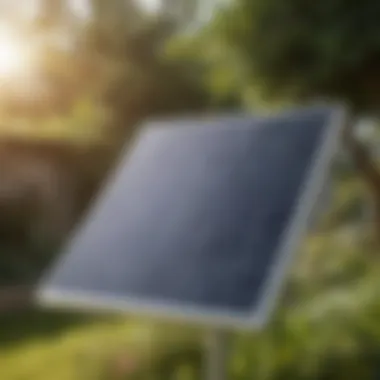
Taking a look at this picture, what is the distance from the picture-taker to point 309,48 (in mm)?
1786

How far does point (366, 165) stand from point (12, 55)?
1139mm

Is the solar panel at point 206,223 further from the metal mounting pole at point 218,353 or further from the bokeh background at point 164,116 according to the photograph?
the bokeh background at point 164,116

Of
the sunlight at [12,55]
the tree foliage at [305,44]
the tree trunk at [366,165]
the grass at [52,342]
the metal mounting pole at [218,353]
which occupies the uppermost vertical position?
the sunlight at [12,55]

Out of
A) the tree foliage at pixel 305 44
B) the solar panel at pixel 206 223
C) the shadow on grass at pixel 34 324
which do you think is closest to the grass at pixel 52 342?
the shadow on grass at pixel 34 324

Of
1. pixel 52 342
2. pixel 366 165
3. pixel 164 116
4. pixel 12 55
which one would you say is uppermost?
pixel 12 55

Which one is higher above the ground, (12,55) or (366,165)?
(12,55)

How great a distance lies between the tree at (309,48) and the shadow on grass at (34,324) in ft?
2.82

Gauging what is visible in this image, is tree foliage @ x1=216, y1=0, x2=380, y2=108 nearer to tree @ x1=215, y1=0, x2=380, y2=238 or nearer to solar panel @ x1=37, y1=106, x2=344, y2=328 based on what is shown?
tree @ x1=215, y1=0, x2=380, y2=238

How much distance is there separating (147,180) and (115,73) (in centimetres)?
101

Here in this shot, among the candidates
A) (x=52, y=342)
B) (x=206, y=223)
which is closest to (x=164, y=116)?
(x=52, y=342)

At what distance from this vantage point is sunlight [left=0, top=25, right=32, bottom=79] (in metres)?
2.09

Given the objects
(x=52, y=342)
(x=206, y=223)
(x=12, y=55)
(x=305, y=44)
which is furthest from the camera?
(x=12, y=55)

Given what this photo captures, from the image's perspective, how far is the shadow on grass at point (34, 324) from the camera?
6.35ft

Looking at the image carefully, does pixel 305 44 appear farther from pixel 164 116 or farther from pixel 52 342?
pixel 52 342
